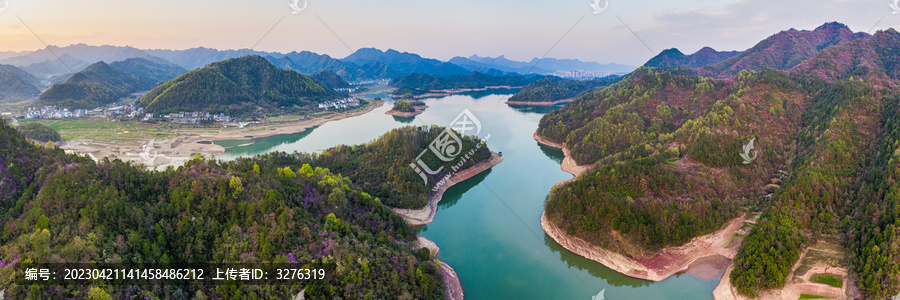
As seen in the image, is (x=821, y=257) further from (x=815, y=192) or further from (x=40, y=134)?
(x=40, y=134)

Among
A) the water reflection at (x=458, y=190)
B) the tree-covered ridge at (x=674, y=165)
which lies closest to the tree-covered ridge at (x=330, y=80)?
the tree-covered ridge at (x=674, y=165)

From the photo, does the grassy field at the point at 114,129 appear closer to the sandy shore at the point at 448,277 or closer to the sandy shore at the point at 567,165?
the sandy shore at the point at 448,277

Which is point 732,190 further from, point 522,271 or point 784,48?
point 784,48

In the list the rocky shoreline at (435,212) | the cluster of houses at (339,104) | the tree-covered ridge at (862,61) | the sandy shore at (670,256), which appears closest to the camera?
the rocky shoreline at (435,212)

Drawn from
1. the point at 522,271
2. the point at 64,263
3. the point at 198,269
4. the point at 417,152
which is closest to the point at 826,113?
the point at 522,271

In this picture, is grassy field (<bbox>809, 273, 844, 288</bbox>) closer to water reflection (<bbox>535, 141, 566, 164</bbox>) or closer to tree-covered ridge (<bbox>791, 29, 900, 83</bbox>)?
water reflection (<bbox>535, 141, 566, 164</bbox>)

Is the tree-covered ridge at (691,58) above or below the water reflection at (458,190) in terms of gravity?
above
